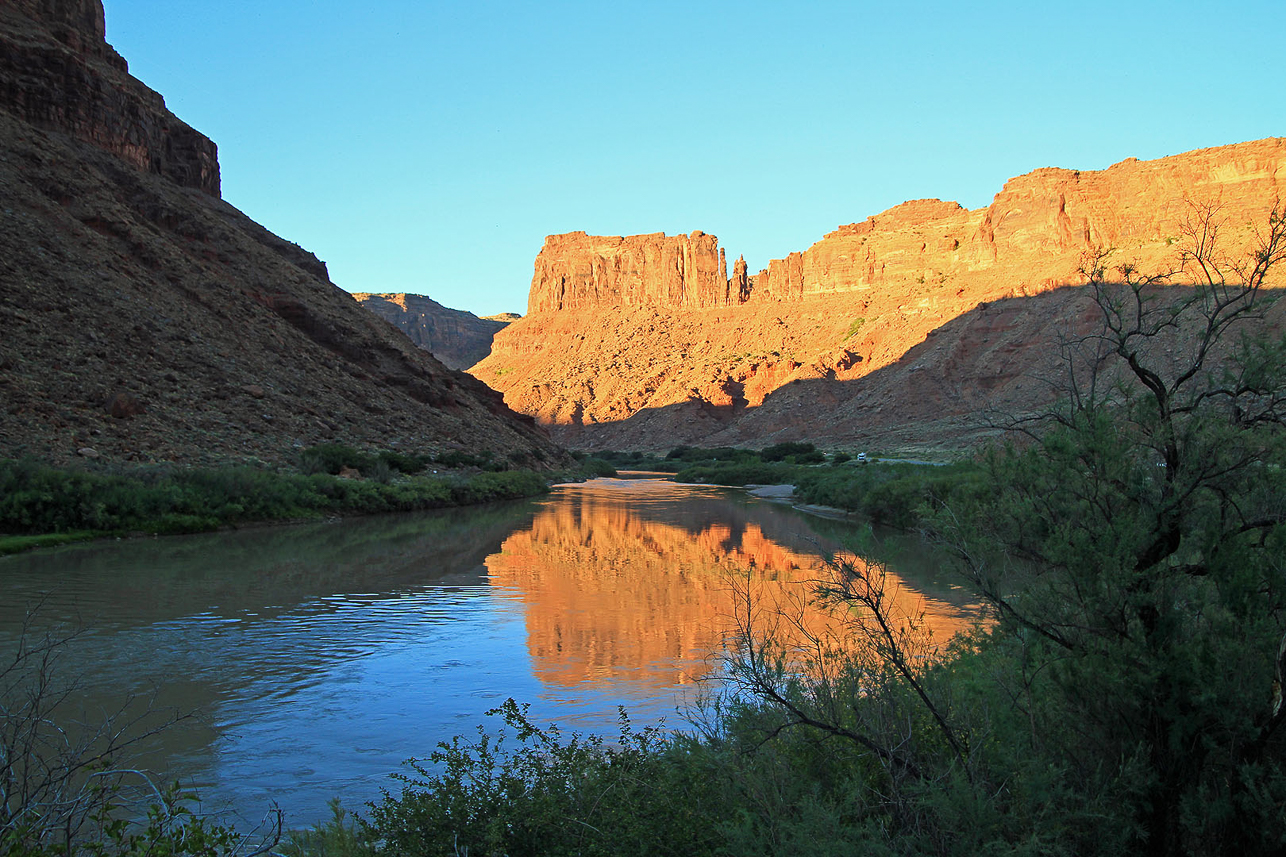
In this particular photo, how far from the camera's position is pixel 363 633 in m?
10.8

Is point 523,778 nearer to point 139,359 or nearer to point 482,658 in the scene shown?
point 482,658

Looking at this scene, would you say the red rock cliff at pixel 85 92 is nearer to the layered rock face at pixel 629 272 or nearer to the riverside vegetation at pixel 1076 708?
the riverside vegetation at pixel 1076 708

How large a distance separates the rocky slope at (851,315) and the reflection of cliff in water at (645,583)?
91.1 feet

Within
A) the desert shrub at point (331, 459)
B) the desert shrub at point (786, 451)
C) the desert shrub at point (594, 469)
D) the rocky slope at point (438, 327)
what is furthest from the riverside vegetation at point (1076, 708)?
the rocky slope at point (438, 327)

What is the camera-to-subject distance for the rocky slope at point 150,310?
23.4 metres

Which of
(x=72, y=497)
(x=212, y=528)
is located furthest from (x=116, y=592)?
(x=212, y=528)

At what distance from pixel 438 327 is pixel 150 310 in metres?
151

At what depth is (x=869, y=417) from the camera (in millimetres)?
72625

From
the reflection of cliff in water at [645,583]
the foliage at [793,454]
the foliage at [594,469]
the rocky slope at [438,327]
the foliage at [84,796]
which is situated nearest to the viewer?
the foliage at [84,796]

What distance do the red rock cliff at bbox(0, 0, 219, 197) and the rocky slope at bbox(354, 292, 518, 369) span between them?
123406 mm

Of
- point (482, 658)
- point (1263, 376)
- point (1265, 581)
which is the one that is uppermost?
point (1263, 376)

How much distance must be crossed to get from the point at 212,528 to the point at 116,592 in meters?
7.65

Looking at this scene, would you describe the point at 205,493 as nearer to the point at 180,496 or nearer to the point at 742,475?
the point at 180,496

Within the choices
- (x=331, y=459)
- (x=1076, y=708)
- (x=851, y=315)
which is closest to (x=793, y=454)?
(x=851, y=315)
